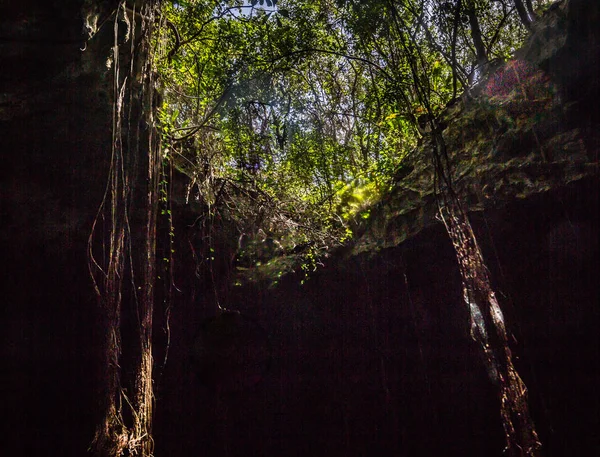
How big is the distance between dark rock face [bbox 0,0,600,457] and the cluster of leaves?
1.58 ft

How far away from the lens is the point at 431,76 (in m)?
4.16

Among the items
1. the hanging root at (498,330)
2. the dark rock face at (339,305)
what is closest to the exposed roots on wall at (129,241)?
the dark rock face at (339,305)

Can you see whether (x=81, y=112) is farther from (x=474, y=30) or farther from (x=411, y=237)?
(x=474, y=30)

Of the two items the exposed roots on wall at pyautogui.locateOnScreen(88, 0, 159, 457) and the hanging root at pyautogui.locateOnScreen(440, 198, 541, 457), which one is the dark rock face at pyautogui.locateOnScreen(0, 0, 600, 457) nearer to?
the exposed roots on wall at pyautogui.locateOnScreen(88, 0, 159, 457)

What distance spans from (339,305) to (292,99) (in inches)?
99.3

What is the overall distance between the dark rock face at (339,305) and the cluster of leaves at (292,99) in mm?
482

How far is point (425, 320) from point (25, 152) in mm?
3082

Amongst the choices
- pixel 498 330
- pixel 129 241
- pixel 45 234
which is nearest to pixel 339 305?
pixel 498 330

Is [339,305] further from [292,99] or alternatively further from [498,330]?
[292,99]

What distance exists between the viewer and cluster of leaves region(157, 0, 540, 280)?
3.27 metres

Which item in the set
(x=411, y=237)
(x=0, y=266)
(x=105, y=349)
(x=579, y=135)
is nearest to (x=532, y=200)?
(x=579, y=135)

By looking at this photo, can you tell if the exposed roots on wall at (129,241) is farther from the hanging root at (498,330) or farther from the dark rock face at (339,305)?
the hanging root at (498,330)

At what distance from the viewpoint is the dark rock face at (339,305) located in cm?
222

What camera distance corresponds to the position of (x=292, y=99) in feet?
15.7
